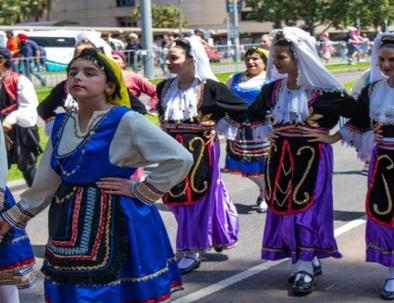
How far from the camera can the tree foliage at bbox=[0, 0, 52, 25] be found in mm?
65344

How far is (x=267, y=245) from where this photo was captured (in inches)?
221

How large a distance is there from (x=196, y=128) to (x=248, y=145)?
2711mm

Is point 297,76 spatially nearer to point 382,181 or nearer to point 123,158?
point 382,181

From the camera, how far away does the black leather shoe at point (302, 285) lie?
17.6 ft

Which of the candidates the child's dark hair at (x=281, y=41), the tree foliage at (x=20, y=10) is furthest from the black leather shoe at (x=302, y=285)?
the tree foliage at (x=20, y=10)

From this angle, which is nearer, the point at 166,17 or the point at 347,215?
the point at 347,215

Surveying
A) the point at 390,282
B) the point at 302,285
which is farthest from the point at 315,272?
the point at 390,282

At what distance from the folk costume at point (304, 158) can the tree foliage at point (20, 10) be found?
62058 mm

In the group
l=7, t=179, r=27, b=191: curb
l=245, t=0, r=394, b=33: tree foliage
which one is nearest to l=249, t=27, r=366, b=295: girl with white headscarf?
l=7, t=179, r=27, b=191: curb

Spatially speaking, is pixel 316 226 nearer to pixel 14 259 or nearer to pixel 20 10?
pixel 14 259

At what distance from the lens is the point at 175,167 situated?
3.69m

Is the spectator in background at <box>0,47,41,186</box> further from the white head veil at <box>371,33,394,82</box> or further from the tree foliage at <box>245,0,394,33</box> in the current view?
the tree foliage at <box>245,0,394,33</box>

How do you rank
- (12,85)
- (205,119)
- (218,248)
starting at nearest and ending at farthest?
(205,119) < (218,248) < (12,85)

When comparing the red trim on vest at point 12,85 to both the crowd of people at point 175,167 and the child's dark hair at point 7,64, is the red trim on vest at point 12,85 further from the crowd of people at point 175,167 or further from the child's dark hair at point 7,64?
the child's dark hair at point 7,64
